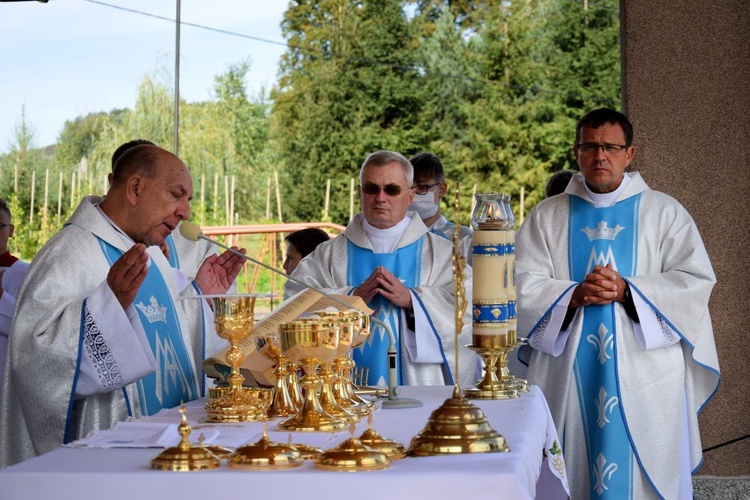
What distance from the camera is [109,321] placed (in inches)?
113

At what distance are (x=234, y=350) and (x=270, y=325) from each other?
142 millimetres

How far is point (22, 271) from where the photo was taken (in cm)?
457

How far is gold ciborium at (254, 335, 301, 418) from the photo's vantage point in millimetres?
2619

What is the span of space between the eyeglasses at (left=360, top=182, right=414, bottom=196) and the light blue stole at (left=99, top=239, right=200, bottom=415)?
108cm

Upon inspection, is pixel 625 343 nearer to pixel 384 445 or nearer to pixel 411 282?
pixel 411 282

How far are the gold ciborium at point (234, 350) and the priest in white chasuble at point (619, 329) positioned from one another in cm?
212

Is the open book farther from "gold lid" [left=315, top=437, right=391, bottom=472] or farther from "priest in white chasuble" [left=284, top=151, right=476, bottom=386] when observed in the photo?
"priest in white chasuble" [left=284, top=151, right=476, bottom=386]

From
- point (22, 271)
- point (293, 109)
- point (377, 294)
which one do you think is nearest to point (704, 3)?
point (377, 294)

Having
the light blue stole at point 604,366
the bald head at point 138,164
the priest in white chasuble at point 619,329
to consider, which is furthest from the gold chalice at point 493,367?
the light blue stole at point 604,366

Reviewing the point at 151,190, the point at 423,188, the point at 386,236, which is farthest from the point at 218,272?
the point at 423,188

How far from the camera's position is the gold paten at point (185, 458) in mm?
1871

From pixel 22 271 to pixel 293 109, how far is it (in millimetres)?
13007

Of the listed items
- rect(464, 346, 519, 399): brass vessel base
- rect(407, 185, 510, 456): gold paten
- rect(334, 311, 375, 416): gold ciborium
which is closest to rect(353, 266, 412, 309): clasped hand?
rect(464, 346, 519, 399): brass vessel base

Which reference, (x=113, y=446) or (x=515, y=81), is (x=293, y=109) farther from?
(x=113, y=446)
